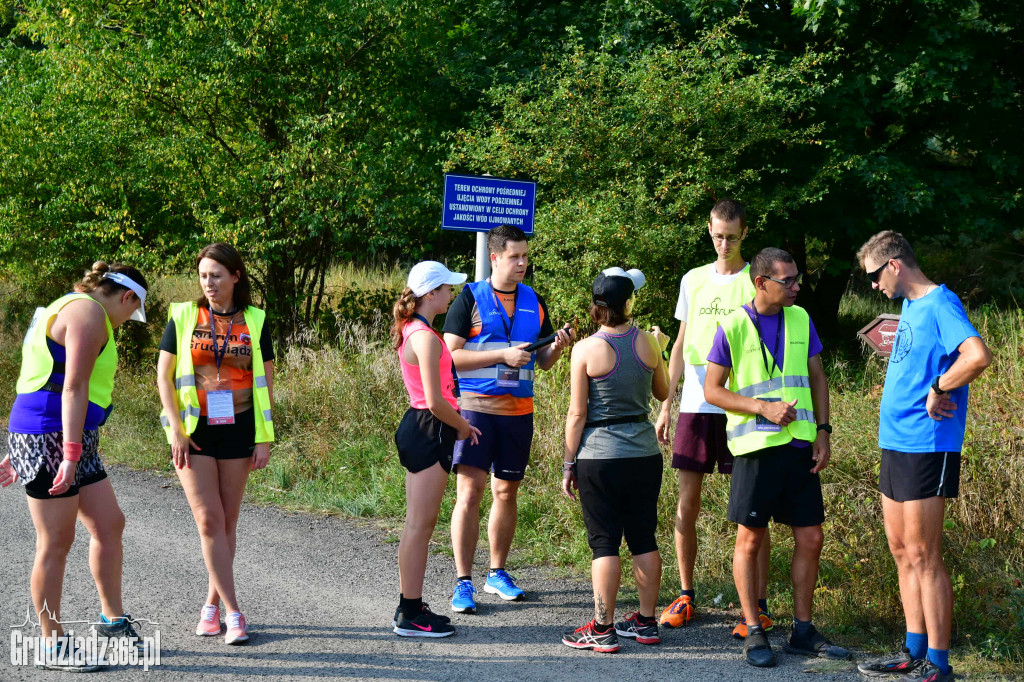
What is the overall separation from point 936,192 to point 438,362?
37.7 ft

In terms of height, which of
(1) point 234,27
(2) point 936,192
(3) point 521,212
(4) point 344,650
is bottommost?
(4) point 344,650

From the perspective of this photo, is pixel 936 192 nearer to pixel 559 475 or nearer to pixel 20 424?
pixel 559 475

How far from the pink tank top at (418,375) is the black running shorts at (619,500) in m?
0.79

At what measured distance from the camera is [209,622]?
4.73 metres

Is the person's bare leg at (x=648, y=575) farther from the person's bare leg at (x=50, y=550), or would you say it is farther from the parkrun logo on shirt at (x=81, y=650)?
the person's bare leg at (x=50, y=550)

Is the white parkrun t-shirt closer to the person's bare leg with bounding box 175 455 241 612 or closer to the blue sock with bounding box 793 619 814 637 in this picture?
the blue sock with bounding box 793 619 814 637

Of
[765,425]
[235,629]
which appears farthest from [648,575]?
[235,629]

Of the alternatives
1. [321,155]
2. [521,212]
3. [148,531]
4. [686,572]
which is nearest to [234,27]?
[321,155]

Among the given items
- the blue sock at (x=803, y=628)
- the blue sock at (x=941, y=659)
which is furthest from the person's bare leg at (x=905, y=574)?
the blue sock at (x=803, y=628)

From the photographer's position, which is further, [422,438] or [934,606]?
[422,438]

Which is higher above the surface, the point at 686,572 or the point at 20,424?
the point at 20,424

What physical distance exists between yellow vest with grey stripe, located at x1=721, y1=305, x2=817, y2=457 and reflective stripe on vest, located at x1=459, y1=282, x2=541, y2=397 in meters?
1.23

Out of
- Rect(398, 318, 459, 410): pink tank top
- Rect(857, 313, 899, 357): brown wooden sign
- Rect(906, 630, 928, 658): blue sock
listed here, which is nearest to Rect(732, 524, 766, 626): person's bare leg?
Rect(906, 630, 928, 658): blue sock

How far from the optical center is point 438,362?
457cm
